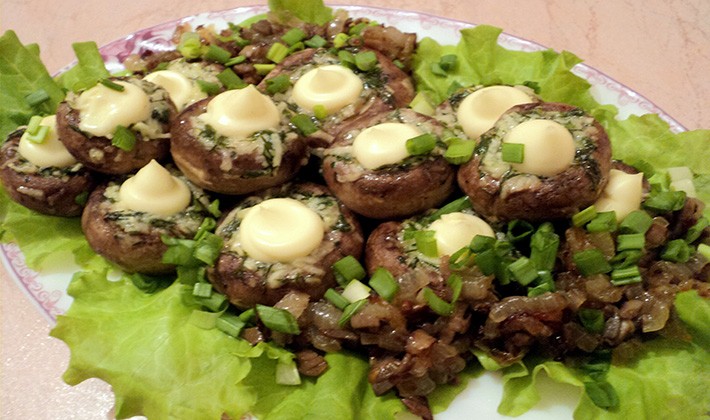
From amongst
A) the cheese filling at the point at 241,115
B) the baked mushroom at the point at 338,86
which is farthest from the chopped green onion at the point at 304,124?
the cheese filling at the point at 241,115

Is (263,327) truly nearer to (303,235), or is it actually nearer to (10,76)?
(303,235)

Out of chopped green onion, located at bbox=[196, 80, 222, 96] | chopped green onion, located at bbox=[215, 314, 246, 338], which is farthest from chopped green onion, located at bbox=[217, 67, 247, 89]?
chopped green onion, located at bbox=[215, 314, 246, 338]

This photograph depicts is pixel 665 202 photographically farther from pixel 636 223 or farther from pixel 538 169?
pixel 538 169

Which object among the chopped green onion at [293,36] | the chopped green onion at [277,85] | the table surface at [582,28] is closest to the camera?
→ the chopped green onion at [277,85]

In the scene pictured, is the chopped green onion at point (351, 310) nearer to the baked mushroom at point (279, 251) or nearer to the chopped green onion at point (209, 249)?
the baked mushroom at point (279, 251)

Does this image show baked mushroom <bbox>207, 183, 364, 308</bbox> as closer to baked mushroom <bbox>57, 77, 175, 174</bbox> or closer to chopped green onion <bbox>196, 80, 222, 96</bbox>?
baked mushroom <bbox>57, 77, 175, 174</bbox>

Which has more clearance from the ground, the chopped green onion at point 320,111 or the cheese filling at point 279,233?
the chopped green onion at point 320,111
